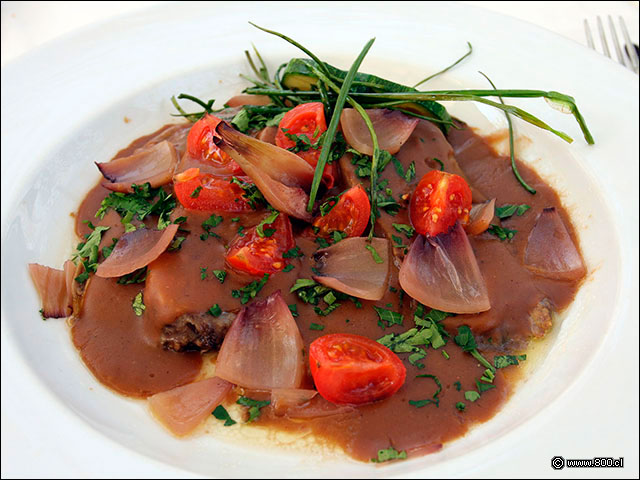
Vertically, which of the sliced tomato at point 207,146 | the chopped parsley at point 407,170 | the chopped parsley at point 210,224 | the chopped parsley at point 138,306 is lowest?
the chopped parsley at point 138,306

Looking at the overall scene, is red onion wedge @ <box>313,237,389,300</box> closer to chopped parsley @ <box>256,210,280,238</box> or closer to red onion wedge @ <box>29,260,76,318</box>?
chopped parsley @ <box>256,210,280,238</box>

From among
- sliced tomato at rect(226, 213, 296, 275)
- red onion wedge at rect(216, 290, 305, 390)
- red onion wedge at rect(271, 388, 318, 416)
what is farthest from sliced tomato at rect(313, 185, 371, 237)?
red onion wedge at rect(271, 388, 318, 416)

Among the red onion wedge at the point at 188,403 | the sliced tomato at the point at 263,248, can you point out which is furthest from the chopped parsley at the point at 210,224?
the red onion wedge at the point at 188,403

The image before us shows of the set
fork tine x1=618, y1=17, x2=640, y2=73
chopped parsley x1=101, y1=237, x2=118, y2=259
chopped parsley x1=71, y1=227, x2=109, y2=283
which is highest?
fork tine x1=618, y1=17, x2=640, y2=73

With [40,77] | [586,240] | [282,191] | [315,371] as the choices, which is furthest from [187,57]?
[586,240]

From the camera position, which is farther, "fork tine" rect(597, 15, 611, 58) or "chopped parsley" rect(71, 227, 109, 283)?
"fork tine" rect(597, 15, 611, 58)

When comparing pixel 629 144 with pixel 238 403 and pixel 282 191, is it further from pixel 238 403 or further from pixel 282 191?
pixel 238 403

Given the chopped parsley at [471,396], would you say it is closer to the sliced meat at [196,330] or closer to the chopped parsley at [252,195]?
the sliced meat at [196,330]
